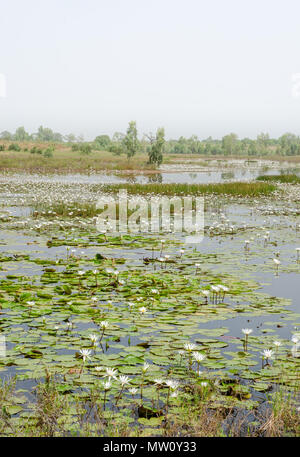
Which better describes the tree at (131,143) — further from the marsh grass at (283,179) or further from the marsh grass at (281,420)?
the marsh grass at (281,420)

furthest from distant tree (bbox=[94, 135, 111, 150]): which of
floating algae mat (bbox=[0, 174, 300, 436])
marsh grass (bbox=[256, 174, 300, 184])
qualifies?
floating algae mat (bbox=[0, 174, 300, 436])

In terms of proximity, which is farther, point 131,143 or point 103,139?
point 103,139

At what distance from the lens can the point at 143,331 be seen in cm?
677

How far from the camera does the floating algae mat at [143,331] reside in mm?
4750

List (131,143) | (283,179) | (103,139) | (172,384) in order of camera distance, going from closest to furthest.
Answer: (172,384)
(283,179)
(131,143)
(103,139)

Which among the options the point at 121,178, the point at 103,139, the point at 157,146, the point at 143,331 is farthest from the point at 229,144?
the point at 143,331

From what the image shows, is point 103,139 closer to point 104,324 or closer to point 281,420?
→ point 104,324

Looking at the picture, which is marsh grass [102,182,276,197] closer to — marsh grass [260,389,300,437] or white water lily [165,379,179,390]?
white water lily [165,379,179,390]

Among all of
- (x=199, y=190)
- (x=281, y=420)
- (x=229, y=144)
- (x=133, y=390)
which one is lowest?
(x=281, y=420)

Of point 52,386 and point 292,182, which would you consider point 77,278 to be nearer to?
point 52,386

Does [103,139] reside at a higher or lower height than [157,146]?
higher

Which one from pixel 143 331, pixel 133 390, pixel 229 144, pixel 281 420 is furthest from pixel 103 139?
pixel 281 420

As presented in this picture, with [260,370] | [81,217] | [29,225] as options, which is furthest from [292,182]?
[260,370]

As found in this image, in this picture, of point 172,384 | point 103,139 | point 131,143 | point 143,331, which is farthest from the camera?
point 103,139
